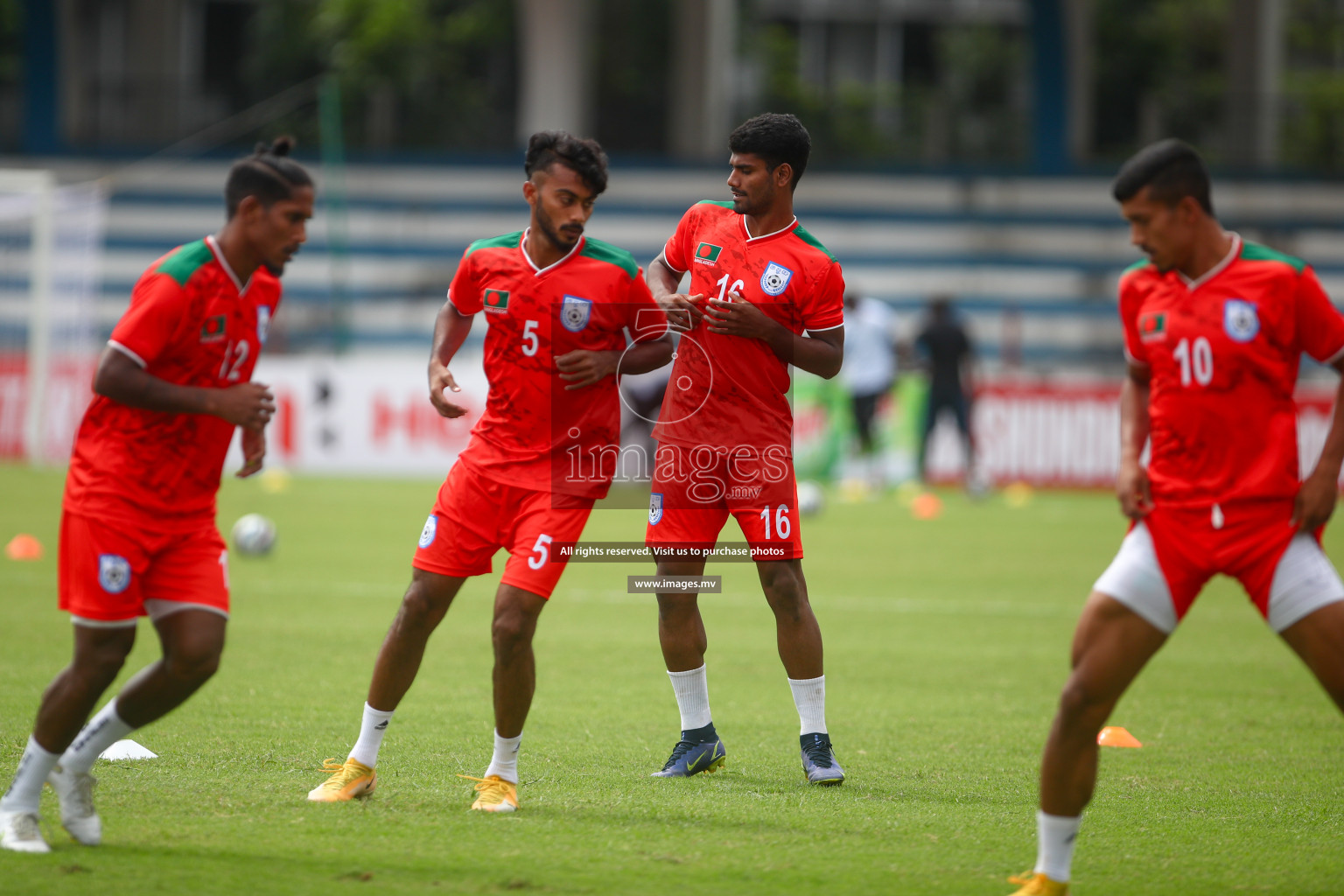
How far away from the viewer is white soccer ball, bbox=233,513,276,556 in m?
12.1

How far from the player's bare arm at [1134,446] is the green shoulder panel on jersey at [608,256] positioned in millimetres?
1920

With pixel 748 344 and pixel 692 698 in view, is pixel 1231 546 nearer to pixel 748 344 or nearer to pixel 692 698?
pixel 748 344

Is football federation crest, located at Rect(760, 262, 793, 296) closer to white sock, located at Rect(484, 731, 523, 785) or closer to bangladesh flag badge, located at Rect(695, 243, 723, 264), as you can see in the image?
bangladesh flag badge, located at Rect(695, 243, 723, 264)

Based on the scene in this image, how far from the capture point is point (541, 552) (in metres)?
5.07

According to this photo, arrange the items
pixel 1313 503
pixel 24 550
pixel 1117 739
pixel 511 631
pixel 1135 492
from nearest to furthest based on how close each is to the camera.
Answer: pixel 1313 503 < pixel 1135 492 < pixel 511 631 < pixel 1117 739 < pixel 24 550

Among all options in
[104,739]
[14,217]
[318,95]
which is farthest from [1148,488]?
[318,95]

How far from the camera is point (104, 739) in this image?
14.4ft

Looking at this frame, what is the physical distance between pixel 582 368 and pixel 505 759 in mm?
1429

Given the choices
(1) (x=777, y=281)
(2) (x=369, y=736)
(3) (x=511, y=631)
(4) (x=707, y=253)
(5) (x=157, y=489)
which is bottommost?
(2) (x=369, y=736)

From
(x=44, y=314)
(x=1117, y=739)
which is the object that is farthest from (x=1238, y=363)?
(x=44, y=314)

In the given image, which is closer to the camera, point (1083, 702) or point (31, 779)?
point (1083, 702)

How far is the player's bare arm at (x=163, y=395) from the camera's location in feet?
13.9

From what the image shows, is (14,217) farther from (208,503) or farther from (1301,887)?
(1301,887)

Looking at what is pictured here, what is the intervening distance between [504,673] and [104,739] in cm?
134
